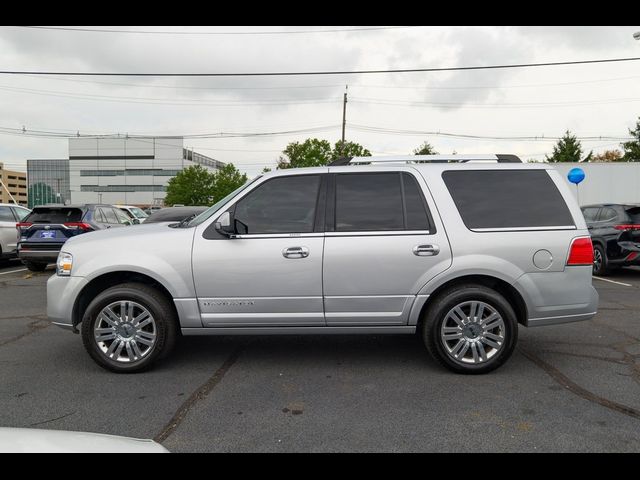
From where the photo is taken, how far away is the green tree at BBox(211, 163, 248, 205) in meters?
71.2

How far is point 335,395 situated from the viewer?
12.6ft

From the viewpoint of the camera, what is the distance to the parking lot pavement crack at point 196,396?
3.22 metres

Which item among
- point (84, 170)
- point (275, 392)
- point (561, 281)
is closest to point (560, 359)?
point (561, 281)

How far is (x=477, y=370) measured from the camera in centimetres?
427

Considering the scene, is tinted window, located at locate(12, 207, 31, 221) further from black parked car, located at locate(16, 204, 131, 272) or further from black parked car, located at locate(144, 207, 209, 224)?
black parked car, located at locate(144, 207, 209, 224)

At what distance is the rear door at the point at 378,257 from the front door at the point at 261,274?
145mm

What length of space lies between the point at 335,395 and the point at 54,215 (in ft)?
32.2

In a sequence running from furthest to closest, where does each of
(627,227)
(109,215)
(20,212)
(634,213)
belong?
(20,212), (109,215), (634,213), (627,227)

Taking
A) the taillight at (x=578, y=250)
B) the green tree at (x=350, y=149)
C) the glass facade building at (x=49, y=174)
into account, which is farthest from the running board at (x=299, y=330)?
the glass facade building at (x=49, y=174)

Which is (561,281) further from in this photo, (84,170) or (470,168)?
(84,170)

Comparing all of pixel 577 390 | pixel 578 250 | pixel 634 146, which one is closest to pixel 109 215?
pixel 578 250

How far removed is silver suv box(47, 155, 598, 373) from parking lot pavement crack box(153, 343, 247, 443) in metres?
0.42

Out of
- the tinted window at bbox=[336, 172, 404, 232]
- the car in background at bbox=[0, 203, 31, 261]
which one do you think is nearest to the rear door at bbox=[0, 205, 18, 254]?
the car in background at bbox=[0, 203, 31, 261]

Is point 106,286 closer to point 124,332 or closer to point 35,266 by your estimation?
point 124,332
